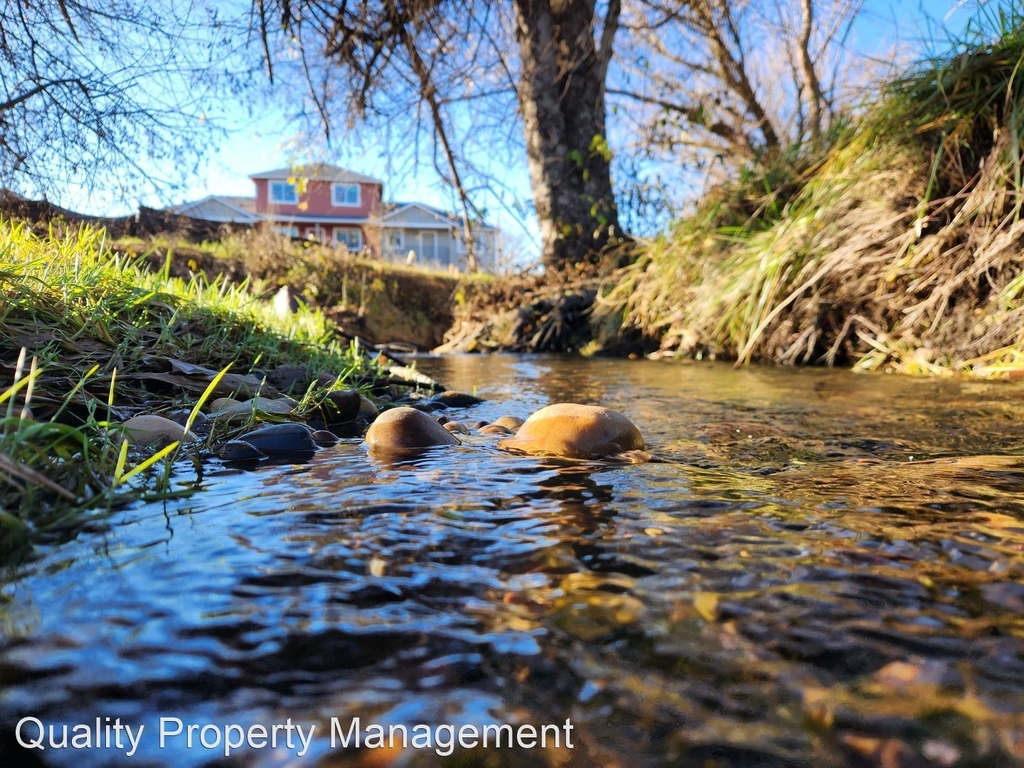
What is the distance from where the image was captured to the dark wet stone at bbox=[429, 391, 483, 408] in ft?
10.3

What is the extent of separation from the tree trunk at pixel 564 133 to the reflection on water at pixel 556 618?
23.1 ft

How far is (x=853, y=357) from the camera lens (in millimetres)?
4910

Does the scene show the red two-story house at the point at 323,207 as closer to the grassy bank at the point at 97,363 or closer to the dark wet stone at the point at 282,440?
the grassy bank at the point at 97,363

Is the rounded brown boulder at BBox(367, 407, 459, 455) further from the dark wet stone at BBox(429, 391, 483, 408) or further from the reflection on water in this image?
the dark wet stone at BBox(429, 391, 483, 408)

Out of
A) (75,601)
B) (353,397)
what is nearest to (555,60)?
(353,397)

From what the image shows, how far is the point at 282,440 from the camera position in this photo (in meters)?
1.93

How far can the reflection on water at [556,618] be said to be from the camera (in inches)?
25.6

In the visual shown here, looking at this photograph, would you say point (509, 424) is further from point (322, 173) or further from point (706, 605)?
point (322, 173)

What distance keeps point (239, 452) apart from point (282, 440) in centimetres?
15

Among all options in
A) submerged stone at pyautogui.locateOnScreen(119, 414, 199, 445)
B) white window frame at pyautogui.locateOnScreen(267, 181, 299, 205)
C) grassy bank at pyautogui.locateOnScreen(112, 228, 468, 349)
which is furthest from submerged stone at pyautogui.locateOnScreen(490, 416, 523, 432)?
white window frame at pyautogui.locateOnScreen(267, 181, 299, 205)

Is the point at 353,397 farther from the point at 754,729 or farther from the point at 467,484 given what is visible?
the point at 754,729

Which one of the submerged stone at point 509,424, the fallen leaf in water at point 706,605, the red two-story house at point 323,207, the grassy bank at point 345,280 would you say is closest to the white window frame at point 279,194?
the red two-story house at point 323,207

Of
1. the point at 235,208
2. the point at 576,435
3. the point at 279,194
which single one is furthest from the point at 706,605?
the point at 279,194

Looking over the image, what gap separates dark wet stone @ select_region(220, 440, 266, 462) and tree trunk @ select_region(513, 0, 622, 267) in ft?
22.0
